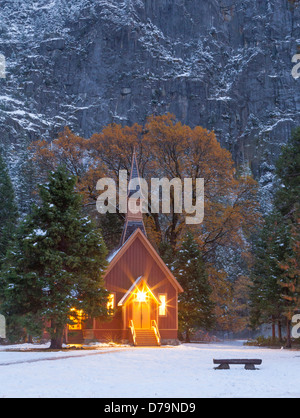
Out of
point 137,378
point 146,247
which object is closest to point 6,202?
point 146,247

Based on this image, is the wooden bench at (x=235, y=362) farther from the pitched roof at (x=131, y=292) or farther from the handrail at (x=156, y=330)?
the pitched roof at (x=131, y=292)

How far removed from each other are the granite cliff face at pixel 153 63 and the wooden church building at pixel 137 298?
384 ft

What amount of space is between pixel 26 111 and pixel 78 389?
147m

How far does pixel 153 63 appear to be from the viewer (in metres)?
168

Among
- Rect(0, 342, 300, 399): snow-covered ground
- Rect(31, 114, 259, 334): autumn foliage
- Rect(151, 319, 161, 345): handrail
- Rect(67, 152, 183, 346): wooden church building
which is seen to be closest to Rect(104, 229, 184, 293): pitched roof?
Rect(67, 152, 183, 346): wooden church building

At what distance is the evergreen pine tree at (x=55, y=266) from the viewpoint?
25.4 meters

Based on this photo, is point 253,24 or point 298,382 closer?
point 298,382

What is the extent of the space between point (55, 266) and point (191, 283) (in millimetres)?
17217

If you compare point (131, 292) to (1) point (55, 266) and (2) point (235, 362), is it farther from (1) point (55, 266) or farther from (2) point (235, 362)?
(2) point (235, 362)

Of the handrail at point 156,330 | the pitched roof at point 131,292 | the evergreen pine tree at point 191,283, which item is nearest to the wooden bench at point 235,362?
the handrail at point 156,330

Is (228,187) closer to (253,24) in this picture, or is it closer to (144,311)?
(144,311)

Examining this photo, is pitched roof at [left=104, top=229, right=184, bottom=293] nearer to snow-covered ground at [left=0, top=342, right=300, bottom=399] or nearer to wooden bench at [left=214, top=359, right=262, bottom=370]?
snow-covered ground at [left=0, top=342, right=300, bottom=399]

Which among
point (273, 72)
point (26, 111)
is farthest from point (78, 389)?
point (273, 72)

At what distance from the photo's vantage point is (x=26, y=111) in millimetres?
153500
